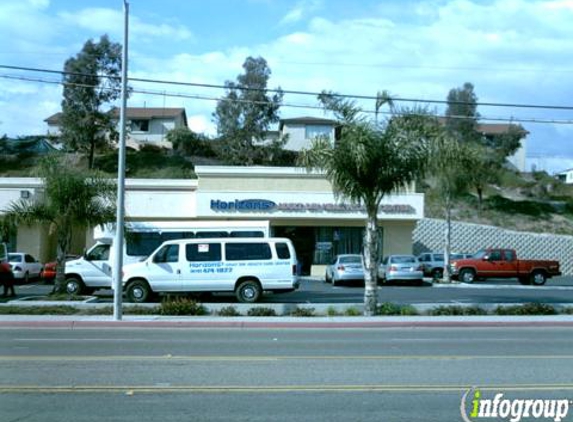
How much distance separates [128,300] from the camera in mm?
23062

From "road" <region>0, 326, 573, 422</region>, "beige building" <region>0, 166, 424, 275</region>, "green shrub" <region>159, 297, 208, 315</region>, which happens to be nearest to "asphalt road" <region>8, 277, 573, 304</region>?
"green shrub" <region>159, 297, 208, 315</region>

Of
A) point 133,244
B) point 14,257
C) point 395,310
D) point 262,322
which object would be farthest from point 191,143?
point 262,322

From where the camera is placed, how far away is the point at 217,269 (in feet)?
74.6

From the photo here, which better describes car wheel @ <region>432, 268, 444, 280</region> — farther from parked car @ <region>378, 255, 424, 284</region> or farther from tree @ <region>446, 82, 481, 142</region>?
tree @ <region>446, 82, 481, 142</region>

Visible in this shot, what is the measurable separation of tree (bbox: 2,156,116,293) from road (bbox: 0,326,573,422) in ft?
28.4

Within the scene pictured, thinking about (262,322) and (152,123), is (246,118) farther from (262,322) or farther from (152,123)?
(262,322)

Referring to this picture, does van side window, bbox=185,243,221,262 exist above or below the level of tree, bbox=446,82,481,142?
below

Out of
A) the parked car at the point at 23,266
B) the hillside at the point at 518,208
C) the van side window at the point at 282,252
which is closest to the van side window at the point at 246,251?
the van side window at the point at 282,252

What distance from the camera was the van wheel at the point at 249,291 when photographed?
22781 mm

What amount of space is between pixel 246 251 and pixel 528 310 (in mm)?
8780

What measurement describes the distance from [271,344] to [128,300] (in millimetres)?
10543

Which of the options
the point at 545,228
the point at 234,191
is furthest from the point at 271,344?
the point at 545,228

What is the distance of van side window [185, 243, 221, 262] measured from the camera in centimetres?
2275

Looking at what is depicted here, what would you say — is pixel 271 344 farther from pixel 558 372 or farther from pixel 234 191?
pixel 234 191
